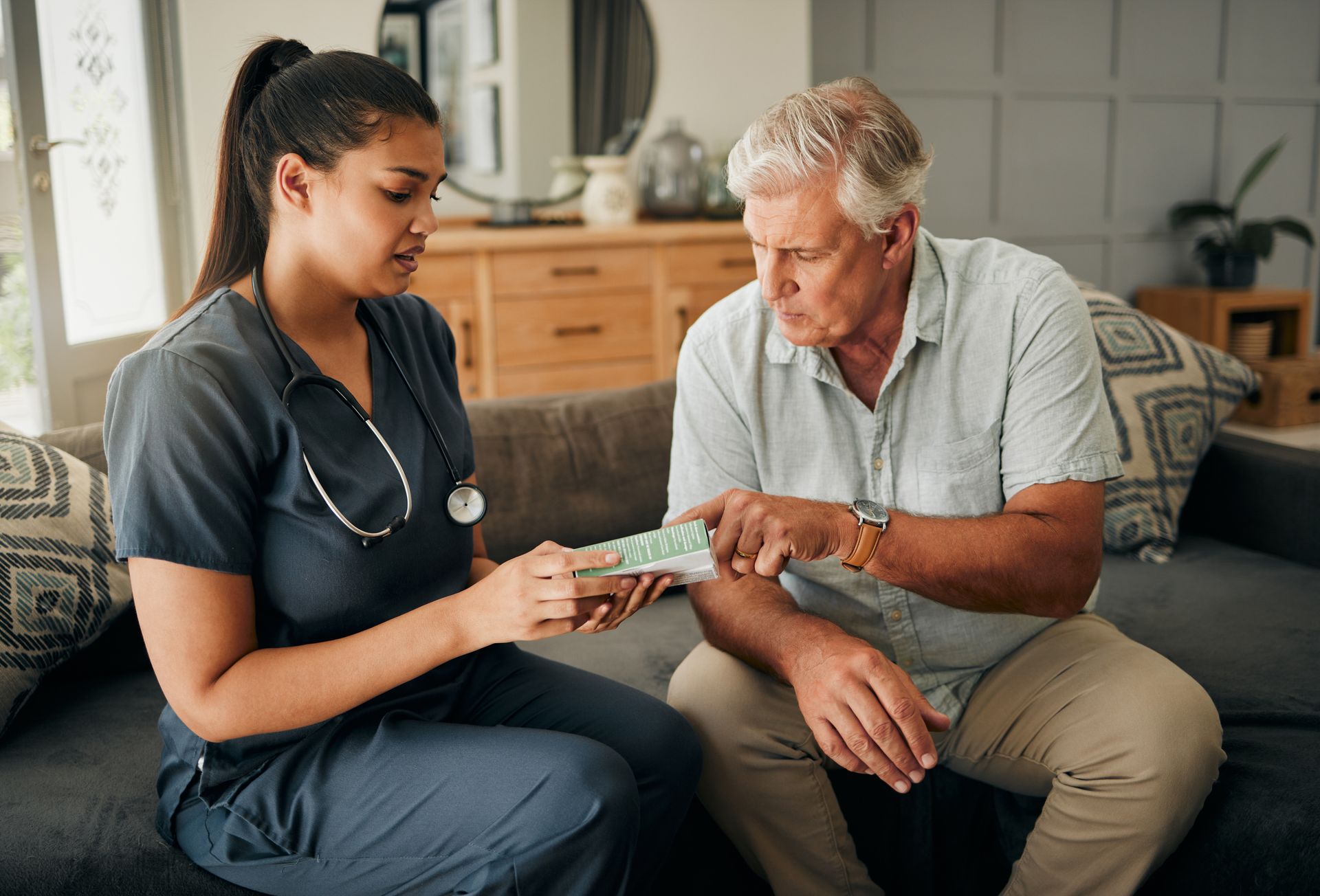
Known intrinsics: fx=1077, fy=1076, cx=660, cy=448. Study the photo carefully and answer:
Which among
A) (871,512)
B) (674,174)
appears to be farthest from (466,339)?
(871,512)

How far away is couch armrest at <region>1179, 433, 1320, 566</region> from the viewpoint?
2.09 m

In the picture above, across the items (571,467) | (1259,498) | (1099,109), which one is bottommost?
(1259,498)

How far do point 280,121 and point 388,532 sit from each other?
0.48 metres

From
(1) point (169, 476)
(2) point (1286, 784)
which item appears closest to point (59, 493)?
(1) point (169, 476)

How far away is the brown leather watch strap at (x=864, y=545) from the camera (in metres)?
1.36

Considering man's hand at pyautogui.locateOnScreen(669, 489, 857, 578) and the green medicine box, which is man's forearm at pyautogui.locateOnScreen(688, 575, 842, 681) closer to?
man's hand at pyautogui.locateOnScreen(669, 489, 857, 578)

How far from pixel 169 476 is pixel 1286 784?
4.41 ft

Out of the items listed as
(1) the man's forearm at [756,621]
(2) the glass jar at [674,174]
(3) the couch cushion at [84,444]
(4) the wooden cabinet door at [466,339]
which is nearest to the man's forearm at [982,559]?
(1) the man's forearm at [756,621]

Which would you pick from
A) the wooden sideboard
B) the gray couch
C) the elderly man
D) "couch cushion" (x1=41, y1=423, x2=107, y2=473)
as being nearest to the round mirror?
the wooden sideboard

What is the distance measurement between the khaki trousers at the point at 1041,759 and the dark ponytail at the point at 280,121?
2.72ft

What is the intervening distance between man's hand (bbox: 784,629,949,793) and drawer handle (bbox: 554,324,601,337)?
2.48 metres

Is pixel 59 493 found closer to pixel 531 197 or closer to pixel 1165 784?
pixel 1165 784

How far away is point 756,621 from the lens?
1.46m

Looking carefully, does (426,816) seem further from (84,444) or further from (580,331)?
(580,331)
